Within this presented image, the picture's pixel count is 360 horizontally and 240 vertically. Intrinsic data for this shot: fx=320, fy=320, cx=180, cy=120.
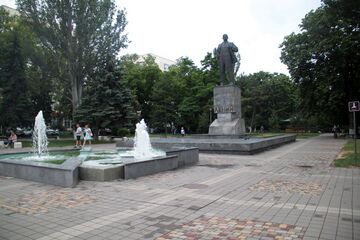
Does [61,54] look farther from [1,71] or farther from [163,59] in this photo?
[163,59]

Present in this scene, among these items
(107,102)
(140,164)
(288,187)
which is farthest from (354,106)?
(107,102)

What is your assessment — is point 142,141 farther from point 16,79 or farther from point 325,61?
point 325,61

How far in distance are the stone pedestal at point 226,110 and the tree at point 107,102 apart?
1172 cm

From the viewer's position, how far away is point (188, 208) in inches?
241

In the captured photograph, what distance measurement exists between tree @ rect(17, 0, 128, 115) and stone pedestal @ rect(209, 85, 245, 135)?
15167 millimetres

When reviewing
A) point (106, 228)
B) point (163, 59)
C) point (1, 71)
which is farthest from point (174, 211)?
point (163, 59)

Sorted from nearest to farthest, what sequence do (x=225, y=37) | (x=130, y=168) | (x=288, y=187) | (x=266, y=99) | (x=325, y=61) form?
(x=288, y=187) < (x=130, y=168) < (x=225, y=37) < (x=325, y=61) < (x=266, y=99)

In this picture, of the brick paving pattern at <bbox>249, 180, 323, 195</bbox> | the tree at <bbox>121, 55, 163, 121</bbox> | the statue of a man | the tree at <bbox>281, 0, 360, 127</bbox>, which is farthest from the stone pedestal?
the tree at <bbox>121, 55, 163, 121</bbox>

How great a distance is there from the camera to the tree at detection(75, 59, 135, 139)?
30391 millimetres

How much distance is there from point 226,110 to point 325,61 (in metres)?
17.1

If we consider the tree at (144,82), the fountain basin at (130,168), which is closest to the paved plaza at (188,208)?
the fountain basin at (130,168)

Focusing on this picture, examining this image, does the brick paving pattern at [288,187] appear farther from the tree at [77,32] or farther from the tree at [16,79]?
the tree at [16,79]

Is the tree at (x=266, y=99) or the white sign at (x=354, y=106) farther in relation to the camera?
the tree at (x=266, y=99)

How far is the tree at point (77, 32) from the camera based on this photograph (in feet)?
96.6
